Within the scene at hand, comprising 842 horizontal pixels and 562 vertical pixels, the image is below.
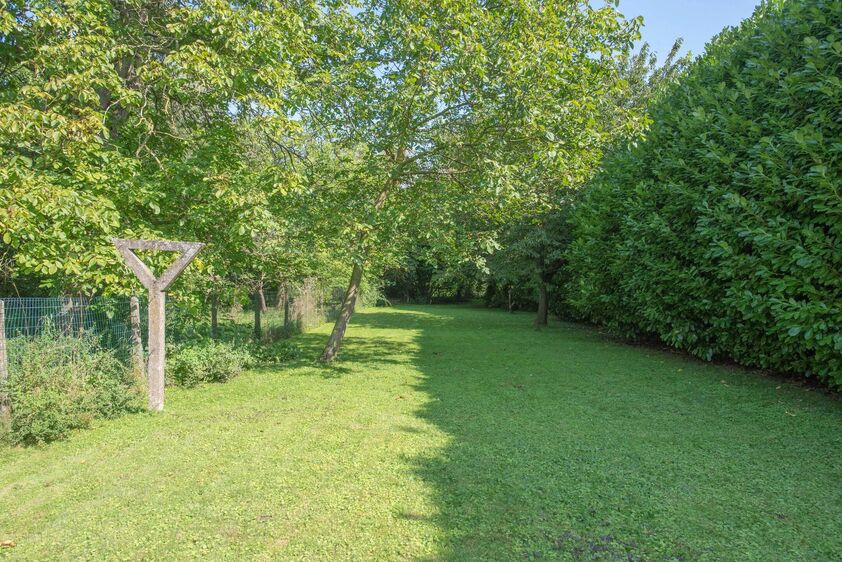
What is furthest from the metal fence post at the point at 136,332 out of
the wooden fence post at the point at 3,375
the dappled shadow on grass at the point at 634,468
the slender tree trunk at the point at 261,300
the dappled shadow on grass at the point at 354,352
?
the slender tree trunk at the point at 261,300

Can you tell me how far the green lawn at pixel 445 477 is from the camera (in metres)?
3.11

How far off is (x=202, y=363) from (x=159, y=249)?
273cm

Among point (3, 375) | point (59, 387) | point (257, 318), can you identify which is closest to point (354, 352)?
point (257, 318)

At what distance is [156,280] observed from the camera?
600 centimetres

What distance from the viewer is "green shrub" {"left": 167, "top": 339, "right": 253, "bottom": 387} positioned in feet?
25.7

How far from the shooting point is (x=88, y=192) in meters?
5.93

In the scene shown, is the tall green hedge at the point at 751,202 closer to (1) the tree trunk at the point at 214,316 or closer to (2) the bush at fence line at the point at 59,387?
(2) the bush at fence line at the point at 59,387

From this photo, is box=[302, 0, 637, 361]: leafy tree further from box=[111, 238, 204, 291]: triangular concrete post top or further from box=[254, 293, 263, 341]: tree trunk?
box=[254, 293, 263, 341]: tree trunk

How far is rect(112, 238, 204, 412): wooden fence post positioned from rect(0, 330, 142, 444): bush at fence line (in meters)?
0.40

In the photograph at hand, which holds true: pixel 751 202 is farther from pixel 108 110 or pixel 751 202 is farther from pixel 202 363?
pixel 108 110

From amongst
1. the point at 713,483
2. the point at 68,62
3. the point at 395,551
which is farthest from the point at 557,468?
the point at 68,62

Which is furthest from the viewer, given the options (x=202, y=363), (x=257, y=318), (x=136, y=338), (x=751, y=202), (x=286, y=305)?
(x=286, y=305)

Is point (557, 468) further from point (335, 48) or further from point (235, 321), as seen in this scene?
point (235, 321)

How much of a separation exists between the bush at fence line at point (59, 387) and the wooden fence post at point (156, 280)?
395mm
